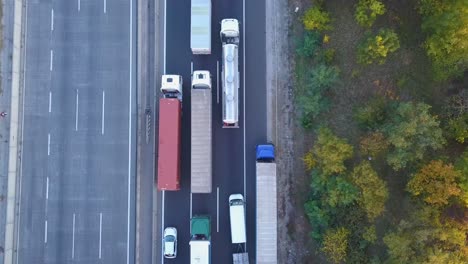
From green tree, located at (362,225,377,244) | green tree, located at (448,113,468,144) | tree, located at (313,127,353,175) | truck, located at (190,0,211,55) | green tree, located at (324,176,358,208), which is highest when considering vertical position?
truck, located at (190,0,211,55)

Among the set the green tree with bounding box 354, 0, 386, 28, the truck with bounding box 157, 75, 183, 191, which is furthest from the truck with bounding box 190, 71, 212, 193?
the green tree with bounding box 354, 0, 386, 28

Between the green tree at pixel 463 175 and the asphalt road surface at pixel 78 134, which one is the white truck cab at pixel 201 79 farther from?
the green tree at pixel 463 175

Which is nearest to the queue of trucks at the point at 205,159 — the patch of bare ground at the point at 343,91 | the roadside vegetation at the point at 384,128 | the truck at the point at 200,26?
the truck at the point at 200,26

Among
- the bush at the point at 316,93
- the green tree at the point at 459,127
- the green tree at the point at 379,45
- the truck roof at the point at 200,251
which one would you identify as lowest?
the truck roof at the point at 200,251

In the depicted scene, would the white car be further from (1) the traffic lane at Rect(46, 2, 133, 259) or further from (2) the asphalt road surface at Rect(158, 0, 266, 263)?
(1) the traffic lane at Rect(46, 2, 133, 259)

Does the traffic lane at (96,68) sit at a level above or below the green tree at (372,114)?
above

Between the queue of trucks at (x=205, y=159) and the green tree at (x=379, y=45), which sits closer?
the green tree at (x=379, y=45)

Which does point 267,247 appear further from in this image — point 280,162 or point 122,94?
point 122,94

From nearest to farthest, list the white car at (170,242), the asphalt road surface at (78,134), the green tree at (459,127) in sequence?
the green tree at (459,127) < the white car at (170,242) < the asphalt road surface at (78,134)
